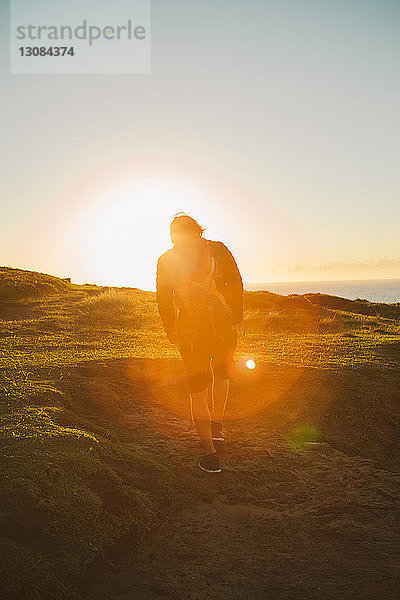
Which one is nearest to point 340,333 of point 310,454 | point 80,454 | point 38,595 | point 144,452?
point 310,454

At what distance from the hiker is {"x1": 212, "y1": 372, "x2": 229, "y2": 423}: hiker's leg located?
259 mm

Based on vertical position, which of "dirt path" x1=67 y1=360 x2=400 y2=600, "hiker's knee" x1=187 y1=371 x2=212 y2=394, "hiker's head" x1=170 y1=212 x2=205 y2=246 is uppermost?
"hiker's head" x1=170 y1=212 x2=205 y2=246

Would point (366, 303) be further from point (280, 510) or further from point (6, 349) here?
point (280, 510)

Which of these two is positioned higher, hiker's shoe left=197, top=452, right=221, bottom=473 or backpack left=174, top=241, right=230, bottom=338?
backpack left=174, top=241, right=230, bottom=338

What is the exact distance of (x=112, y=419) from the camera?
602cm

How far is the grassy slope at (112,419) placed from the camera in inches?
143

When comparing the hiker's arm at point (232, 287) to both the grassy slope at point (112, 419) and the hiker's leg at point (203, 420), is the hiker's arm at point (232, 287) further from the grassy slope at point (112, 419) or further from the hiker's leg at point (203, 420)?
the grassy slope at point (112, 419)

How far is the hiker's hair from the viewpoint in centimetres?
508

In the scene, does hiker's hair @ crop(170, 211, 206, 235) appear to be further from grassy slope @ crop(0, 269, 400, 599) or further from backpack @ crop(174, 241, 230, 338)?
grassy slope @ crop(0, 269, 400, 599)

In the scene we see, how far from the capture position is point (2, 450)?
4.32 meters

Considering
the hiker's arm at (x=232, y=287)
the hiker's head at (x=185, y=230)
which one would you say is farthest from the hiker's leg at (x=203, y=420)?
the hiker's head at (x=185, y=230)

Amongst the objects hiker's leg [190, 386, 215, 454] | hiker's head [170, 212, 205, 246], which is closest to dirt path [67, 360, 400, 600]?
hiker's leg [190, 386, 215, 454]

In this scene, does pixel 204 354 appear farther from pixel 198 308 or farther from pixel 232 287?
pixel 232 287

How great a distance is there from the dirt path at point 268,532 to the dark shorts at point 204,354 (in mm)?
862
